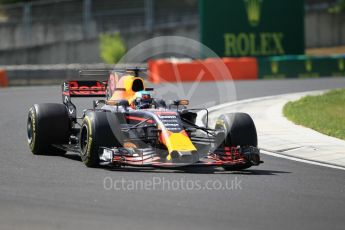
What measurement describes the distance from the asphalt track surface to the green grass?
161 inches

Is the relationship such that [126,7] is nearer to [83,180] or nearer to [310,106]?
[310,106]

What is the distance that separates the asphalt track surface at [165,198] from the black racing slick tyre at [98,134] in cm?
22

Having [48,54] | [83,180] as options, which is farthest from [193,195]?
[48,54]

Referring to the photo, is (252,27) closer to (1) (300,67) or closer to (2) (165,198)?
(1) (300,67)

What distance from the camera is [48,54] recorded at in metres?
47.6

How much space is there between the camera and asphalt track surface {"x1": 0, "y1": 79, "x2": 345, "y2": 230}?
31.6ft

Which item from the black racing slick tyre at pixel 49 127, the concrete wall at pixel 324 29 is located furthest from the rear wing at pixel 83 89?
the concrete wall at pixel 324 29

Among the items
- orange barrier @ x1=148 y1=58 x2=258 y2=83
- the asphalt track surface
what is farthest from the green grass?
orange barrier @ x1=148 y1=58 x2=258 y2=83

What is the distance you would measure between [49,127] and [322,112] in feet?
32.1

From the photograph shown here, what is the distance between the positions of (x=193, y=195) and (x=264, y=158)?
426 cm

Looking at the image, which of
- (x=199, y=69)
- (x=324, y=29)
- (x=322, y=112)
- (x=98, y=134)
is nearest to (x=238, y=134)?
(x=98, y=134)

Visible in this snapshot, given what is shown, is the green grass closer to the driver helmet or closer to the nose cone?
the driver helmet

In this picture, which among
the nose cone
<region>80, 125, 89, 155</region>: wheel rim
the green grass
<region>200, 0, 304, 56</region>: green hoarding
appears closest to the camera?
the nose cone

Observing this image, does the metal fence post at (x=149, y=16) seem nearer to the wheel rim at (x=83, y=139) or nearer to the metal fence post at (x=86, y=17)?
the metal fence post at (x=86, y=17)
